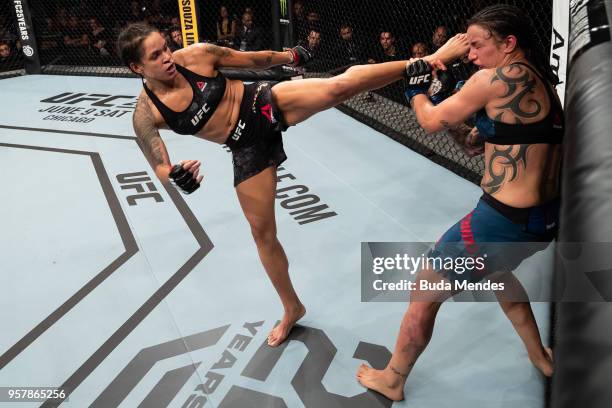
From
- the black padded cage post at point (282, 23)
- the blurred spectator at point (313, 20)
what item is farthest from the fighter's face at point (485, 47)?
the blurred spectator at point (313, 20)

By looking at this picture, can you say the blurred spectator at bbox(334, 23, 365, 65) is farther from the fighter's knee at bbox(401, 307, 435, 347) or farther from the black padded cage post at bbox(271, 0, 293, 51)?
the fighter's knee at bbox(401, 307, 435, 347)

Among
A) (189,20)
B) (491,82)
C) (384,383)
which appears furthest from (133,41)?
(189,20)

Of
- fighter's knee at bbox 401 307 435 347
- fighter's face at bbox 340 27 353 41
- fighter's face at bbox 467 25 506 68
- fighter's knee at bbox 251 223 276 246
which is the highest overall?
fighter's face at bbox 467 25 506 68

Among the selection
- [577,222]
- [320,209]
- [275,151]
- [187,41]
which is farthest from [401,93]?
[577,222]

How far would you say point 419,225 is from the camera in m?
2.92

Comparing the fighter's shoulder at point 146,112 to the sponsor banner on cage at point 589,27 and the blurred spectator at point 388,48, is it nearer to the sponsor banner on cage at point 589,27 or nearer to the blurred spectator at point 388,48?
the sponsor banner on cage at point 589,27

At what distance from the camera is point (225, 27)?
739cm

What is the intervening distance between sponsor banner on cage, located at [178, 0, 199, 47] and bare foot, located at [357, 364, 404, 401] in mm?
5034

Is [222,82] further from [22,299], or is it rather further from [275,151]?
[22,299]

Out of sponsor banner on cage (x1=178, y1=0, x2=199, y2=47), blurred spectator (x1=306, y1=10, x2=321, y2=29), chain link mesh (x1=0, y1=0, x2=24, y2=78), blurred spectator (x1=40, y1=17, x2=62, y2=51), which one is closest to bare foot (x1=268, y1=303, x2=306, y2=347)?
blurred spectator (x1=306, y1=10, x2=321, y2=29)

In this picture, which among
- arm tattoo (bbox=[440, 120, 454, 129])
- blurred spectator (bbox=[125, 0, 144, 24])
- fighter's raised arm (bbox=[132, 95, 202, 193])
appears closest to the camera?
arm tattoo (bbox=[440, 120, 454, 129])

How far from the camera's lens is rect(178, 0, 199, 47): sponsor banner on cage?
589 centimetres

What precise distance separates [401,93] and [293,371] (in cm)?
366

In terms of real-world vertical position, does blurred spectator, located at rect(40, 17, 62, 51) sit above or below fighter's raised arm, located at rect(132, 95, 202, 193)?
below
